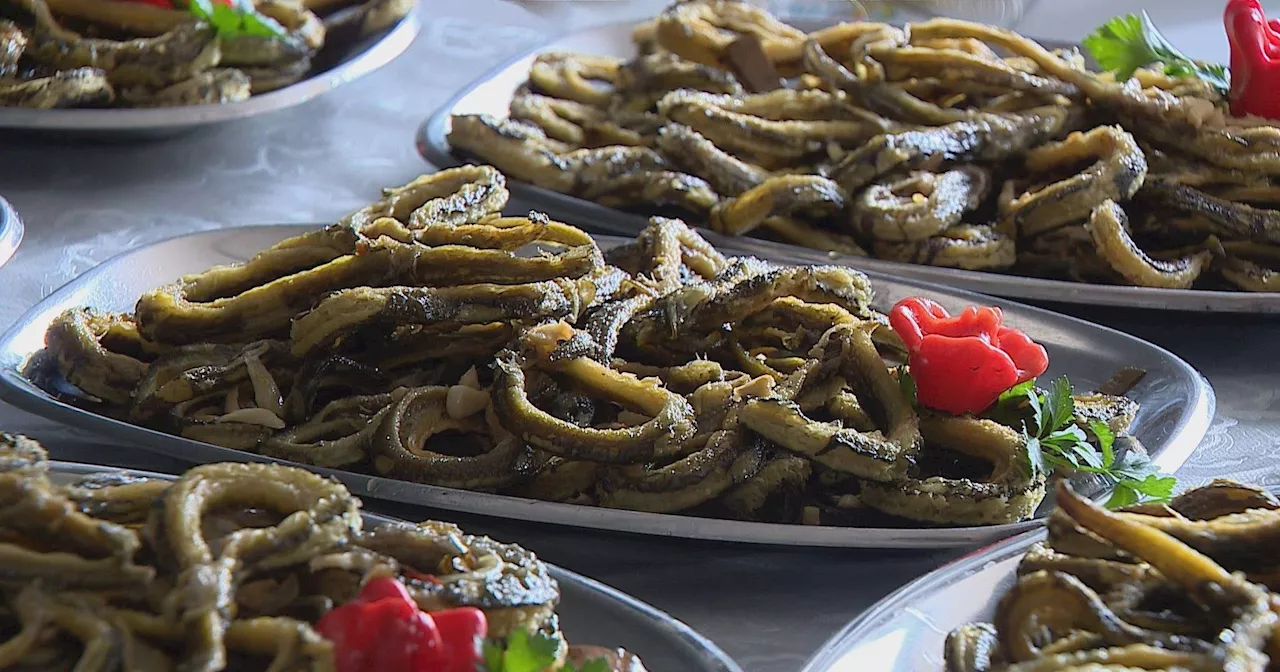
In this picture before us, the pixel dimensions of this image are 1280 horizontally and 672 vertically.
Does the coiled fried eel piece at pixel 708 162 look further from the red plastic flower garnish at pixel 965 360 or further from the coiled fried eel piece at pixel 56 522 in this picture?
the coiled fried eel piece at pixel 56 522

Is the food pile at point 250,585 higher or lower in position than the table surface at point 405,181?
higher

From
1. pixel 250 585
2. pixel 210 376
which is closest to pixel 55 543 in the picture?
pixel 250 585

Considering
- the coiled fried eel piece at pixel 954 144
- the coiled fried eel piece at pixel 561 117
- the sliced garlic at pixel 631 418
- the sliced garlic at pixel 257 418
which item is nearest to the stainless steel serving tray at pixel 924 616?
the sliced garlic at pixel 631 418

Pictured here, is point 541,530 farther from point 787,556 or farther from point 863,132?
point 863,132

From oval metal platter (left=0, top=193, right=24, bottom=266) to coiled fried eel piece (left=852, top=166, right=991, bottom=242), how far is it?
105 centimetres

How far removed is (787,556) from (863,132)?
38.8 inches

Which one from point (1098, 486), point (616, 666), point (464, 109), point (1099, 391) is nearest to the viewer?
point (616, 666)

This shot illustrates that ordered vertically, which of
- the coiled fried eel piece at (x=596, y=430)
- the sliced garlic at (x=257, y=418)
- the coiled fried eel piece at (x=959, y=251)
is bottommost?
the sliced garlic at (x=257, y=418)

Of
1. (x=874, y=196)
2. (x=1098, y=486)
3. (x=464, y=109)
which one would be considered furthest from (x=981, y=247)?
(x=464, y=109)

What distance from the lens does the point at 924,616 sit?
3.11 feet

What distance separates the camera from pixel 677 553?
125 cm

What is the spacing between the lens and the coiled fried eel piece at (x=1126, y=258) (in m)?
1.74

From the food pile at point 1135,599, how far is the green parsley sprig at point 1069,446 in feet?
0.73

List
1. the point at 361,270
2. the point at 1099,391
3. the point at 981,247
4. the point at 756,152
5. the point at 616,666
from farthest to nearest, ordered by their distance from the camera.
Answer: the point at 756,152 < the point at 981,247 < the point at 1099,391 < the point at 361,270 < the point at 616,666
